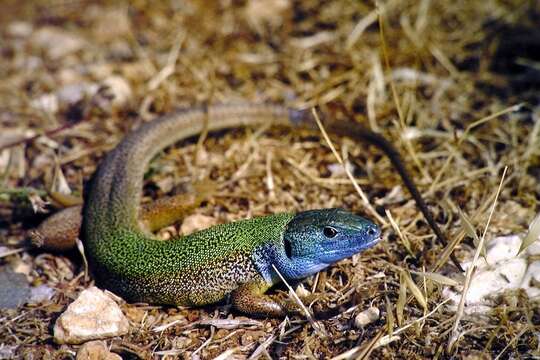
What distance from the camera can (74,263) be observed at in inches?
172

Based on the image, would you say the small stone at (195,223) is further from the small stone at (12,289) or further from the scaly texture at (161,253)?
the small stone at (12,289)

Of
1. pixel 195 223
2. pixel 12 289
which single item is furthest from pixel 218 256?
pixel 12 289

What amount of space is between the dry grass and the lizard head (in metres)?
0.29

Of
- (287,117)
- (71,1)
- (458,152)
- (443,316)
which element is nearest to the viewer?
(443,316)

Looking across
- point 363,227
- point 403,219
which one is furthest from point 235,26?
point 363,227

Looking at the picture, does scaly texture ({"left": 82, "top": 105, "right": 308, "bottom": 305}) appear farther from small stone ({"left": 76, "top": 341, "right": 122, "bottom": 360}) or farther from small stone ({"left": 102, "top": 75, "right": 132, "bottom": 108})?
small stone ({"left": 102, "top": 75, "right": 132, "bottom": 108})

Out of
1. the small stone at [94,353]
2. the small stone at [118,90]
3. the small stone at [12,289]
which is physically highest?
the small stone at [118,90]

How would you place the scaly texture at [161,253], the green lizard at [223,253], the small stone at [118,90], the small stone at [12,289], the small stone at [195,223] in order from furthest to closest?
the small stone at [118,90], the small stone at [195,223], the small stone at [12,289], the scaly texture at [161,253], the green lizard at [223,253]

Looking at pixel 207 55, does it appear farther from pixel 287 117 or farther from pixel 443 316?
pixel 443 316

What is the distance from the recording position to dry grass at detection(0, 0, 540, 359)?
11.7 feet

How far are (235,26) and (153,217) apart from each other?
10.2 ft

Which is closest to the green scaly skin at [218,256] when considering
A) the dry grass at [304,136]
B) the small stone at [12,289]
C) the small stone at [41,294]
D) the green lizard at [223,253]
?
the green lizard at [223,253]

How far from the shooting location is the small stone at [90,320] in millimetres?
3572

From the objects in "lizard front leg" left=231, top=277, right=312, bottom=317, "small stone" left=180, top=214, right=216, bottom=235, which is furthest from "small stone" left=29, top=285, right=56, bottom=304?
"lizard front leg" left=231, top=277, right=312, bottom=317
